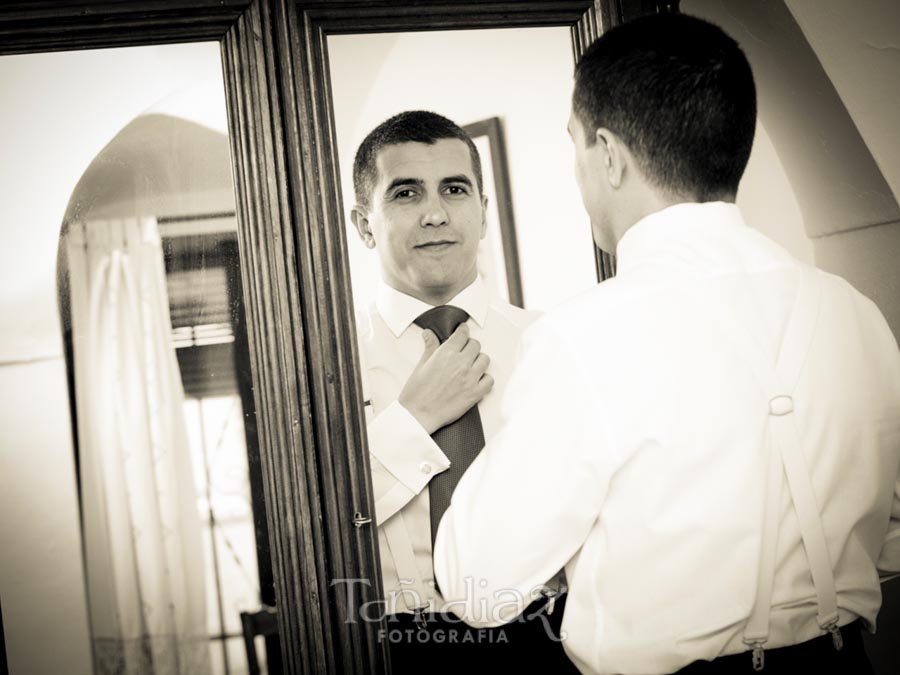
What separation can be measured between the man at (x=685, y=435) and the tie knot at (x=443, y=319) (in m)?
0.51

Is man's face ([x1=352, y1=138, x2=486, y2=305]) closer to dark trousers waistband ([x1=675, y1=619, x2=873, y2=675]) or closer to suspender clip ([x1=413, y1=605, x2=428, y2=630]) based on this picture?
suspender clip ([x1=413, y1=605, x2=428, y2=630])

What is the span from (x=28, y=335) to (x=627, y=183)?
3.66 ft

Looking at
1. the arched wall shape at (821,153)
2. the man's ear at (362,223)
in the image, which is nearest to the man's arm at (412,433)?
the man's ear at (362,223)

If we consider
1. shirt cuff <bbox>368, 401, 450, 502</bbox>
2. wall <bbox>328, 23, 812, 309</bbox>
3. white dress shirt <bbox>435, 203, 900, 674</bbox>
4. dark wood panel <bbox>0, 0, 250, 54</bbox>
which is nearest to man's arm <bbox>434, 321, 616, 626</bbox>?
white dress shirt <bbox>435, 203, 900, 674</bbox>

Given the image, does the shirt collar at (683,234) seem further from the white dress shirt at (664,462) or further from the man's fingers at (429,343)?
the man's fingers at (429,343)

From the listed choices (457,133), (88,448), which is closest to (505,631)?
(88,448)

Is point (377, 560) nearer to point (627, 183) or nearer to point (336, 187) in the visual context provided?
point (336, 187)

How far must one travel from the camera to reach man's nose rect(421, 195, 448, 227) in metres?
1.67

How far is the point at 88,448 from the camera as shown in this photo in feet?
5.24

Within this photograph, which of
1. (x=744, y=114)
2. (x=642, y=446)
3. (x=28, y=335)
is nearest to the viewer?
(x=642, y=446)

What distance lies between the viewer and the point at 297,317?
5.34 ft

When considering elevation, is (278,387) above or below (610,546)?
above

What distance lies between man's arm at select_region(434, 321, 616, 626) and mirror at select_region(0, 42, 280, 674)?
24.8 inches

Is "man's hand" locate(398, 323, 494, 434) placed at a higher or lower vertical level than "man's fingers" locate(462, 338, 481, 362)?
lower
